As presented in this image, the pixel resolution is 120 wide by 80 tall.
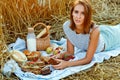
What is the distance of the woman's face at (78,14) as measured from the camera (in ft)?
9.34

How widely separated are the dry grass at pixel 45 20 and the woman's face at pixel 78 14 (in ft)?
Result: 1.29

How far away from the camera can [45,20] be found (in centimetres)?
371

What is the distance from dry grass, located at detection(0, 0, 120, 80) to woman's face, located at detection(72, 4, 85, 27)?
1.29 ft

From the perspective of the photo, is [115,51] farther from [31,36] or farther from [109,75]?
[31,36]

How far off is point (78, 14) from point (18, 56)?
1.95 feet

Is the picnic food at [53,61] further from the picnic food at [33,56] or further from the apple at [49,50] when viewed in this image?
the apple at [49,50]

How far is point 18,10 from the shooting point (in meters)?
3.46

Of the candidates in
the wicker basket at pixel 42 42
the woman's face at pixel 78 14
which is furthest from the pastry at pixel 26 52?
the woman's face at pixel 78 14

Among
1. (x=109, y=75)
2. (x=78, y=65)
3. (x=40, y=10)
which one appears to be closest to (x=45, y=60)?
(x=78, y=65)

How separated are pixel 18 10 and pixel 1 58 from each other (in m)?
0.71

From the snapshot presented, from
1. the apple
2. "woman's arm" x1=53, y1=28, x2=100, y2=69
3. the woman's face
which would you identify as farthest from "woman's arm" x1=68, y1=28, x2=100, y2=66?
the apple

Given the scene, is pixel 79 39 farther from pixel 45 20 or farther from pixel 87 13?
pixel 45 20

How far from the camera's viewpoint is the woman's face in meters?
2.85

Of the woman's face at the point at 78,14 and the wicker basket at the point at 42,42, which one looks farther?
the wicker basket at the point at 42,42
